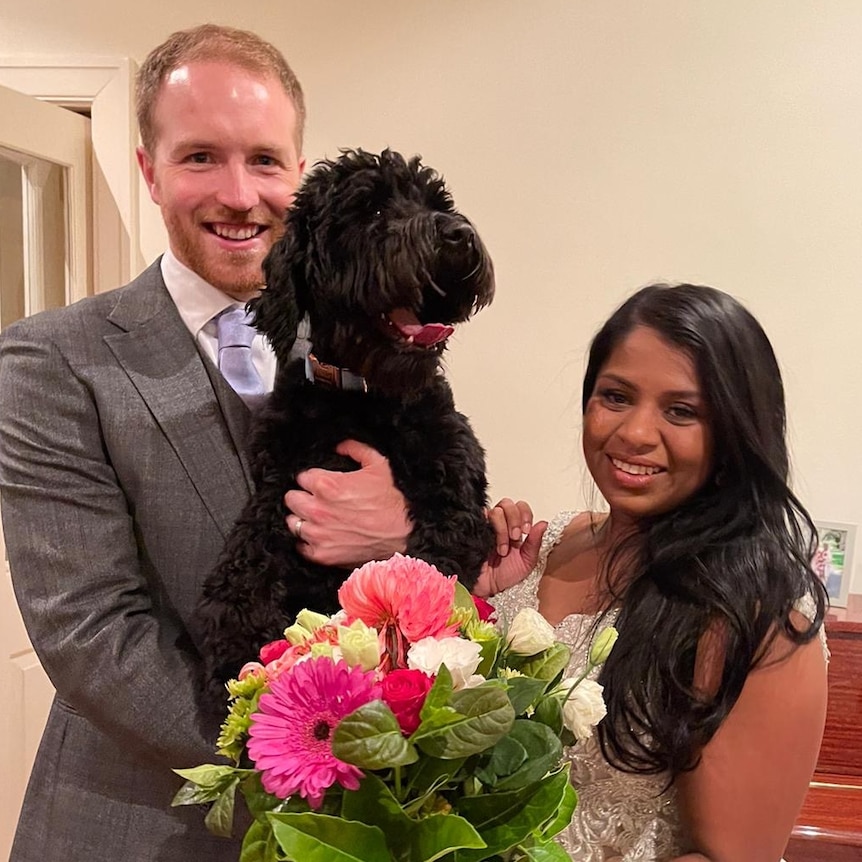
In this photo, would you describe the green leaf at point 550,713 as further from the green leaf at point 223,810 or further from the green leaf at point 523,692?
the green leaf at point 223,810

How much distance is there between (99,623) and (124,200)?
5.47 feet

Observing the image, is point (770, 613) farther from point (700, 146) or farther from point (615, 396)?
point (700, 146)

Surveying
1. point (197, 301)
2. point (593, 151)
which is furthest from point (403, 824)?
point (593, 151)

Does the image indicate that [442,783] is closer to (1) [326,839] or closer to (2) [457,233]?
(1) [326,839]

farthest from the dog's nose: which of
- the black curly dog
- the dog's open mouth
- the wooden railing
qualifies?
the wooden railing

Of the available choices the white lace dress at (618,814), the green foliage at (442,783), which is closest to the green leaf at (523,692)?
the green foliage at (442,783)

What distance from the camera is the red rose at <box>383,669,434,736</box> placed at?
597 millimetres

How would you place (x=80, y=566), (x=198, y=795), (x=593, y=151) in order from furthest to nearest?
1. (x=593, y=151)
2. (x=80, y=566)
3. (x=198, y=795)

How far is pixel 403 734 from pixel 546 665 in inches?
6.0

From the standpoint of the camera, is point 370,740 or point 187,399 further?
point 187,399

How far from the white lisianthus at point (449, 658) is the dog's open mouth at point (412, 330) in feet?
1.73

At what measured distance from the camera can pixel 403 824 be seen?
2.03 ft

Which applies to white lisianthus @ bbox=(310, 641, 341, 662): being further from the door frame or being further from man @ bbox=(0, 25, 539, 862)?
the door frame

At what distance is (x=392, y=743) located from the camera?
57cm
